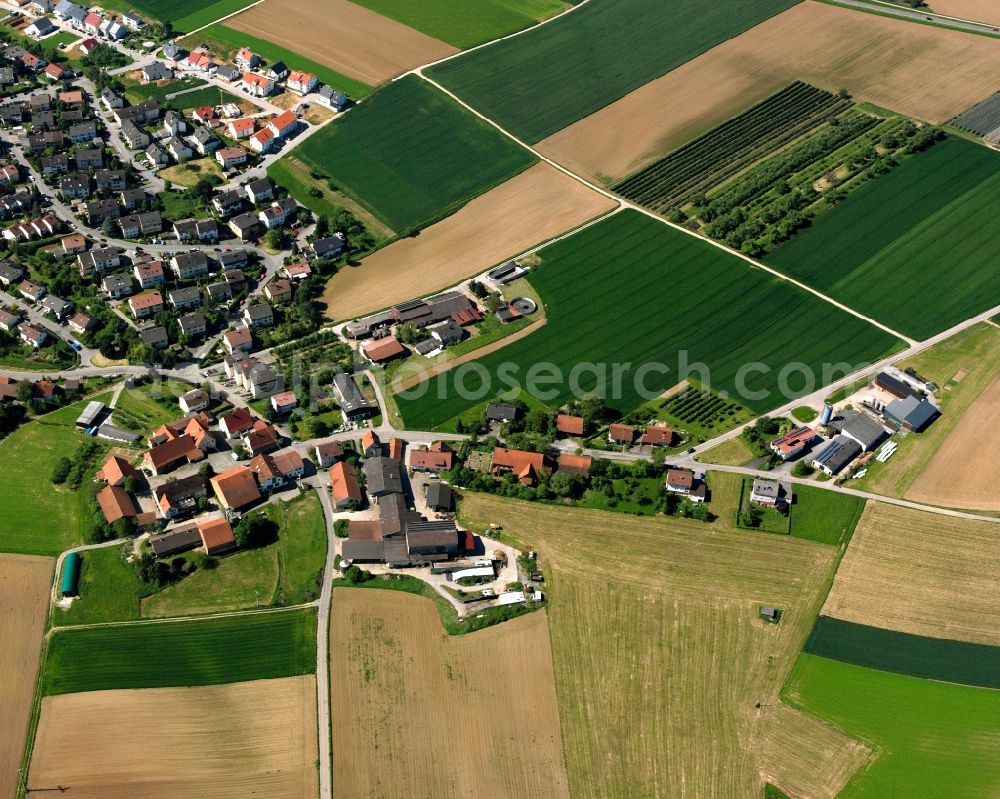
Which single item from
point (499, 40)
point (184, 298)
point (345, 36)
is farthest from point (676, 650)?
point (345, 36)

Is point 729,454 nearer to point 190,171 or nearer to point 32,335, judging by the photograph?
point 32,335

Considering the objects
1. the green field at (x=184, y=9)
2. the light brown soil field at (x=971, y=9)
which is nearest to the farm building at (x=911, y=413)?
the light brown soil field at (x=971, y=9)

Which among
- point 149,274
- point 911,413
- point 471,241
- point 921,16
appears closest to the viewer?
point 911,413

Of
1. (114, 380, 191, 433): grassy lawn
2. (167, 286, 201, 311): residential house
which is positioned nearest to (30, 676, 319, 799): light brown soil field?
(114, 380, 191, 433): grassy lawn

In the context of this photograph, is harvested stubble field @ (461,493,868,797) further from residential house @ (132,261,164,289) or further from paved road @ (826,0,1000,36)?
paved road @ (826,0,1000,36)

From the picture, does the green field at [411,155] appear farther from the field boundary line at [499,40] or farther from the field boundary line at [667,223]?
the field boundary line at [499,40]

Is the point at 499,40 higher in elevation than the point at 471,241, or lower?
higher

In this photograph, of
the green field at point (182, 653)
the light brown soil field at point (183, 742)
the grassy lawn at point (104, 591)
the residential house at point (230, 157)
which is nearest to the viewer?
the light brown soil field at point (183, 742)
